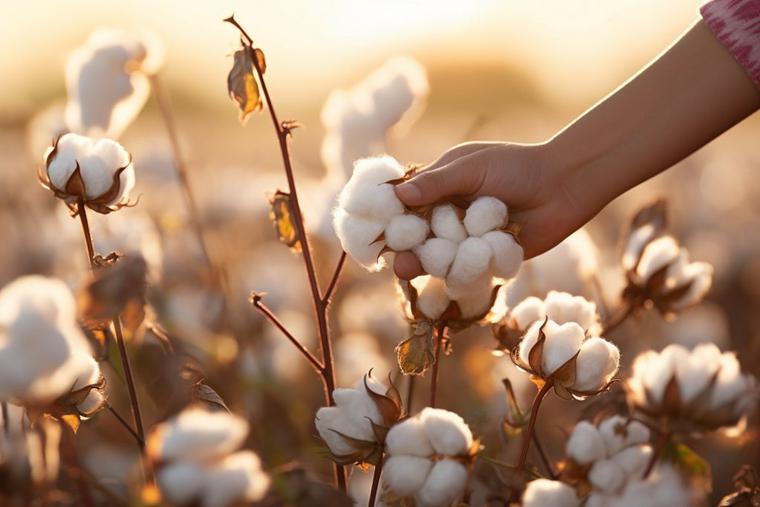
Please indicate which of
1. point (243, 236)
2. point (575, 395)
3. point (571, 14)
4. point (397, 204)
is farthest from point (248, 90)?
point (571, 14)

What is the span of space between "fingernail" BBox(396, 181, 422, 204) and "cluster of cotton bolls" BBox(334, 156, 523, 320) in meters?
0.01

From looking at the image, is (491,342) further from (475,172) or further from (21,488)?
(21,488)

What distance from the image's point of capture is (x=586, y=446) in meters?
1.57

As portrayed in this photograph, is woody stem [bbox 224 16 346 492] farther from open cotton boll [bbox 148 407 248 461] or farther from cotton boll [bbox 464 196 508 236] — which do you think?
open cotton boll [bbox 148 407 248 461]

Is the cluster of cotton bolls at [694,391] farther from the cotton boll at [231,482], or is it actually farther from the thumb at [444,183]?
the cotton boll at [231,482]

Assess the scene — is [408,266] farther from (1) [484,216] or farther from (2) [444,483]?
(2) [444,483]

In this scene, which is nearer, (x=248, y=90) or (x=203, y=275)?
(x=248, y=90)

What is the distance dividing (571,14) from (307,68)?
278 centimetres

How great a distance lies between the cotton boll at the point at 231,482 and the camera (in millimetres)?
1040

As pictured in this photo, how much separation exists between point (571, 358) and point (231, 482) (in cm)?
61

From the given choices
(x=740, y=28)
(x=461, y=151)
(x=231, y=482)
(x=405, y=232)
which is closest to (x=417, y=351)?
(x=405, y=232)

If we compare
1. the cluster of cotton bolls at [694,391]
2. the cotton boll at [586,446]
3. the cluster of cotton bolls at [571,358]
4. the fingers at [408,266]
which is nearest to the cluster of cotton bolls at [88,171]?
the fingers at [408,266]

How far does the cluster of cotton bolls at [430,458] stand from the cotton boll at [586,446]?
Result: 270 millimetres

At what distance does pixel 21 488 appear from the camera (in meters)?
1.24
